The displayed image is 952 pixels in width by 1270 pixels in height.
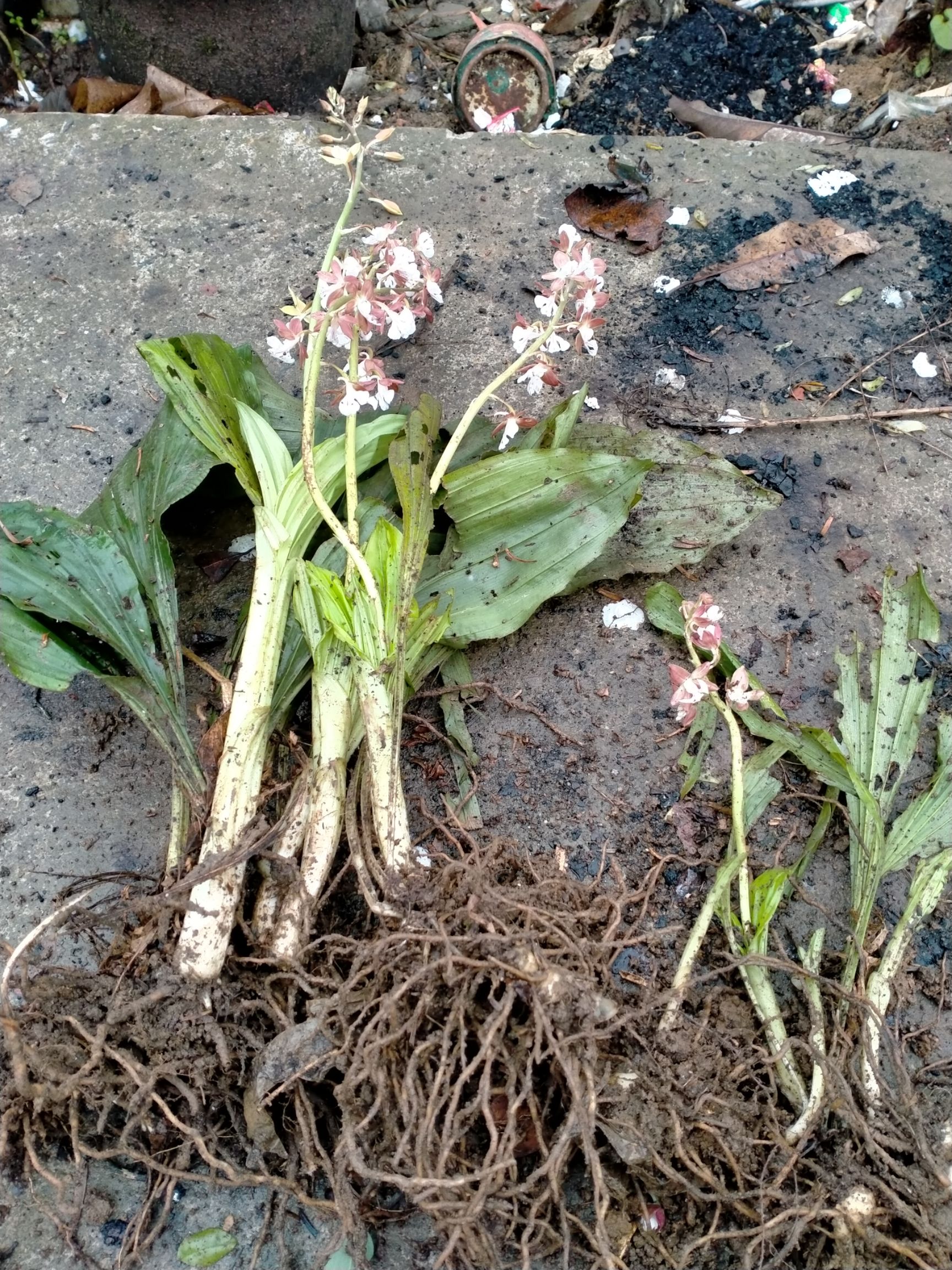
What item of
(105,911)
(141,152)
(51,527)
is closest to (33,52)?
(141,152)

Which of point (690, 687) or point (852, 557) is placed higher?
point (690, 687)

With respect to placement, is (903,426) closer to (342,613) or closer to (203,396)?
(342,613)

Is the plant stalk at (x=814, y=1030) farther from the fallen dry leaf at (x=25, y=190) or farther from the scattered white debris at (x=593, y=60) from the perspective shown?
the scattered white debris at (x=593, y=60)

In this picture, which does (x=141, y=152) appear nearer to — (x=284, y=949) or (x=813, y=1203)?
(x=284, y=949)

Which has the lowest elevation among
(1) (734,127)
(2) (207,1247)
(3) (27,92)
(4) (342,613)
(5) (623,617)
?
(2) (207,1247)

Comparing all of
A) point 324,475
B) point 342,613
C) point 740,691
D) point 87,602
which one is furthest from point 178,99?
point 740,691

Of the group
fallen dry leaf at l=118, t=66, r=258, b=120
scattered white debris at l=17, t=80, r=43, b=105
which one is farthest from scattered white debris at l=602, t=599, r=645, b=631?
scattered white debris at l=17, t=80, r=43, b=105

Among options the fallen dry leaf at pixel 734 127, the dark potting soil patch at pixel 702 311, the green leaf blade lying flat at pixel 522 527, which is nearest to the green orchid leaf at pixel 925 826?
the green leaf blade lying flat at pixel 522 527
